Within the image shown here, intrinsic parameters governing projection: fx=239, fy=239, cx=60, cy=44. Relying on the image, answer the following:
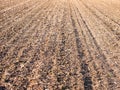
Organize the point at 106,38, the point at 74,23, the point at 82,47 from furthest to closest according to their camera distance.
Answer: the point at 74,23 → the point at 106,38 → the point at 82,47

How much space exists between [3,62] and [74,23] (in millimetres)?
7381

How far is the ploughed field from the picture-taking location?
6.61 meters

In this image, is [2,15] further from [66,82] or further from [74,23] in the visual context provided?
[66,82]

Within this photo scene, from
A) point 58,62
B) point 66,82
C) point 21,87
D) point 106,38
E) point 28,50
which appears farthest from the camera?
point 106,38

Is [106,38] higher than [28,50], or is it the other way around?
[28,50]

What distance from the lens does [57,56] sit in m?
8.51

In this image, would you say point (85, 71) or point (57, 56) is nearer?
point (85, 71)

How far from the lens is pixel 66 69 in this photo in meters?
7.48

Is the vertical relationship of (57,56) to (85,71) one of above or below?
above

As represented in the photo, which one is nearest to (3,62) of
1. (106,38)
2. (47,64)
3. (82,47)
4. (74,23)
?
(47,64)

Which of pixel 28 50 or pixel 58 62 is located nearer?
pixel 58 62

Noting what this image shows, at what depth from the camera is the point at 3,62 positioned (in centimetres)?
760

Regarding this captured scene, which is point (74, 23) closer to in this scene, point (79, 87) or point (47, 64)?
point (47, 64)

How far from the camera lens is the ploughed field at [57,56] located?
21.7 feet
